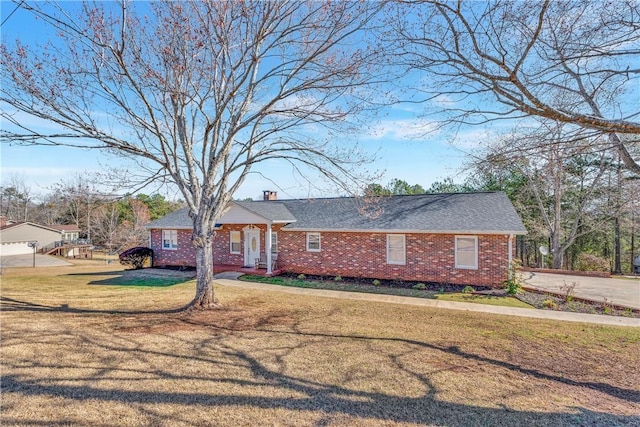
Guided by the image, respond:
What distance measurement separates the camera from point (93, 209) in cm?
1000

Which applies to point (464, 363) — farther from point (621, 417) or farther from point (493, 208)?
point (493, 208)

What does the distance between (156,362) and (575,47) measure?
28.4 feet

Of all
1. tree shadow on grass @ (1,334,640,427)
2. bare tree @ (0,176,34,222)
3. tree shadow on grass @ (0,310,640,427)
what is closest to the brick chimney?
tree shadow on grass @ (0,310,640,427)

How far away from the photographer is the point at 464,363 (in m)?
5.79

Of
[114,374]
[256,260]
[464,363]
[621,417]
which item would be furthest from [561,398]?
[256,260]

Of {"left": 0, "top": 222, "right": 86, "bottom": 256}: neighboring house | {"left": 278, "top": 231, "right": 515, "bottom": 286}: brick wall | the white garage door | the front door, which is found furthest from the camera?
{"left": 0, "top": 222, "right": 86, "bottom": 256}: neighboring house

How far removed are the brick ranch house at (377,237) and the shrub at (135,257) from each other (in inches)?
40.0

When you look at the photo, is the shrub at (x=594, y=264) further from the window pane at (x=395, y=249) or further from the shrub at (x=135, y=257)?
the shrub at (x=135, y=257)

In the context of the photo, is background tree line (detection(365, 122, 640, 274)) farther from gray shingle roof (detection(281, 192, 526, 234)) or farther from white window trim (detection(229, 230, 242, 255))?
white window trim (detection(229, 230, 242, 255))

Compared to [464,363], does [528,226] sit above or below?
above

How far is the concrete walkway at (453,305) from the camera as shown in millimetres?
9203

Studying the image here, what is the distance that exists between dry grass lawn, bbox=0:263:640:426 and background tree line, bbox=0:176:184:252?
319 centimetres

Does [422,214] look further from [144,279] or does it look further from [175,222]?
[175,222]

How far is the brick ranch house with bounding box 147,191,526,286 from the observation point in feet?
43.9
